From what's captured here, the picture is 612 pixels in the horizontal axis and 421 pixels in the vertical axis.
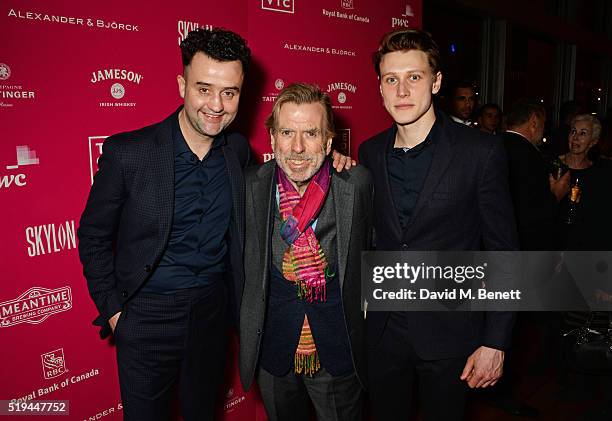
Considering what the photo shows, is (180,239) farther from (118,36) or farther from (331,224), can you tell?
(118,36)

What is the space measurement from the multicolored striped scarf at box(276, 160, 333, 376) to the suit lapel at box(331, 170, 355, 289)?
0.05 metres

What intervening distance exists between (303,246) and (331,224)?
0.16m

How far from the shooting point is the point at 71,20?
2152mm

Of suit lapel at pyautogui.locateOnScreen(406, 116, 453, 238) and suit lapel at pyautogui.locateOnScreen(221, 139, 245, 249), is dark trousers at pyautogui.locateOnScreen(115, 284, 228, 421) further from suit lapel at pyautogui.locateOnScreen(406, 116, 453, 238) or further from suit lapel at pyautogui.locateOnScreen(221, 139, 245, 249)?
suit lapel at pyautogui.locateOnScreen(406, 116, 453, 238)

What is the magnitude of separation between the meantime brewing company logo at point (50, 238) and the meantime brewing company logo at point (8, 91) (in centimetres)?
55

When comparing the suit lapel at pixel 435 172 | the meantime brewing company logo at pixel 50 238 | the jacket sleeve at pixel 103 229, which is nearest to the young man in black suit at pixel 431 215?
the suit lapel at pixel 435 172

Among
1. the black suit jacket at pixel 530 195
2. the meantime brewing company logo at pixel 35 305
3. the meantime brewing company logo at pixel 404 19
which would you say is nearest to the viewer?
the meantime brewing company logo at pixel 35 305

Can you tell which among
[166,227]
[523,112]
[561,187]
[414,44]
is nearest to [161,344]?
[166,227]

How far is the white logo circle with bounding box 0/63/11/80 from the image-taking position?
6.47 feet

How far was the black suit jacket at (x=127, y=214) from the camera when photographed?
1.89 meters

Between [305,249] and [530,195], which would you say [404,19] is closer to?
[530,195]

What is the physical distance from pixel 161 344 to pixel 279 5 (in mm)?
2093

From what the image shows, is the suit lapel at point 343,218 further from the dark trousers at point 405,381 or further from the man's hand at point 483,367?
the man's hand at point 483,367

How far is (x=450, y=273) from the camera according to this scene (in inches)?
75.9
